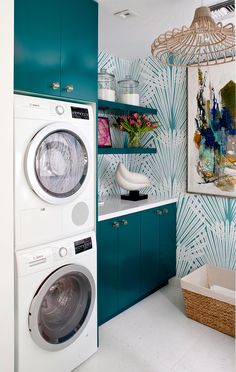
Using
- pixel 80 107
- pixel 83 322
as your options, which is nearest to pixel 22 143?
pixel 80 107

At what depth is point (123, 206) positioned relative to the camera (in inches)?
112

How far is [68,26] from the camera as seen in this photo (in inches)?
78.1

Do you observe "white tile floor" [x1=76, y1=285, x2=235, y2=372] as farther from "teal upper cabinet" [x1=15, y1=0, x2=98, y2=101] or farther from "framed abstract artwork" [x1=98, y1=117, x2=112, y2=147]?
"teal upper cabinet" [x1=15, y1=0, x2=98, y2=101]

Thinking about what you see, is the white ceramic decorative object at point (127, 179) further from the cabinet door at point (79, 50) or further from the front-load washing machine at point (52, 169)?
the cabinet door at point (79, 50)

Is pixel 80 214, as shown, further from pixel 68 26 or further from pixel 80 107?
pixel 68 26

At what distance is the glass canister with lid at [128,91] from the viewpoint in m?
3.15

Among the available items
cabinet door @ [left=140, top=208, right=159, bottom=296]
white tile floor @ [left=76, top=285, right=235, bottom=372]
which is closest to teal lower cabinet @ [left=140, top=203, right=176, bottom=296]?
cabinet door @ [left=140, top=208, right=159, bottom=296]

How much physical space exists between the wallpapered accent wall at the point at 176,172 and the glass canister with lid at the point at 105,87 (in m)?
0.37

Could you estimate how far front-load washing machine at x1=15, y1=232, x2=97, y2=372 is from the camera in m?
1.76

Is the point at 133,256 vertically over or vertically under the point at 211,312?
over

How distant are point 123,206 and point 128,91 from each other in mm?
1251

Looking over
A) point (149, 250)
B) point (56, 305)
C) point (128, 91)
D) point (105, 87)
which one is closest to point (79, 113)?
point (105, 87)

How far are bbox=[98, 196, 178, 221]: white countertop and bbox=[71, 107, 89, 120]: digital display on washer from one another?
30.9 inches

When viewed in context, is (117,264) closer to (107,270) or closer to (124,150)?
(107,270)
